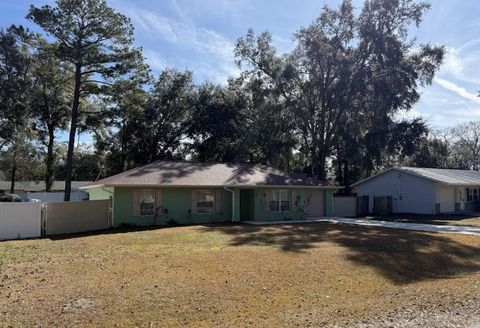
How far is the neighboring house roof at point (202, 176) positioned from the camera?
21656 mm

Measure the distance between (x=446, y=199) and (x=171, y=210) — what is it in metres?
A: 22.2

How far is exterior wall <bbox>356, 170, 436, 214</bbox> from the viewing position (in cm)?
3111

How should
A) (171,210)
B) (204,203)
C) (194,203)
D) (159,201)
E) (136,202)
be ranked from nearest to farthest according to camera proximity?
(136,202) → (159,201) → (171,210) → (194,203) → (204,203)

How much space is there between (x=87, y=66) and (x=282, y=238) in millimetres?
21598

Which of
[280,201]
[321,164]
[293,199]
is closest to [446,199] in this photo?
[321,164]

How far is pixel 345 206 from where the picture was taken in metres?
30.6

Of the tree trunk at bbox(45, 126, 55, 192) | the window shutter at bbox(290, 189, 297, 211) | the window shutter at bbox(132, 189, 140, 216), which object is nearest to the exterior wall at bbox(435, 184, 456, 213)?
the window shutter at bbox(290, 189, 297, 211)

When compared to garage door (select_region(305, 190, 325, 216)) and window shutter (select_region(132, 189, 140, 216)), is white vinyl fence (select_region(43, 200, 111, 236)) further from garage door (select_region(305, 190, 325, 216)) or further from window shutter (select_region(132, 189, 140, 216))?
garage door (select_region(305, 190, 325, 216))

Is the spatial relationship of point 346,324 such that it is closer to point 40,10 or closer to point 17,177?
point 40,10

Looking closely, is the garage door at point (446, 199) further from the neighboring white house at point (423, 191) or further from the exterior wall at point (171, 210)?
the exterior wall at point (171, 210)

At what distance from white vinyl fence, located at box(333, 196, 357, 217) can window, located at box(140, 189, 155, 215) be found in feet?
45.8

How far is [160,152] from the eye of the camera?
41.9 meters

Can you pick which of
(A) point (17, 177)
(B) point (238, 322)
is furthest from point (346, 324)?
(A) point (17, 177)

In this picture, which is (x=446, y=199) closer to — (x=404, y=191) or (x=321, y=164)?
(x=404, y=191)
